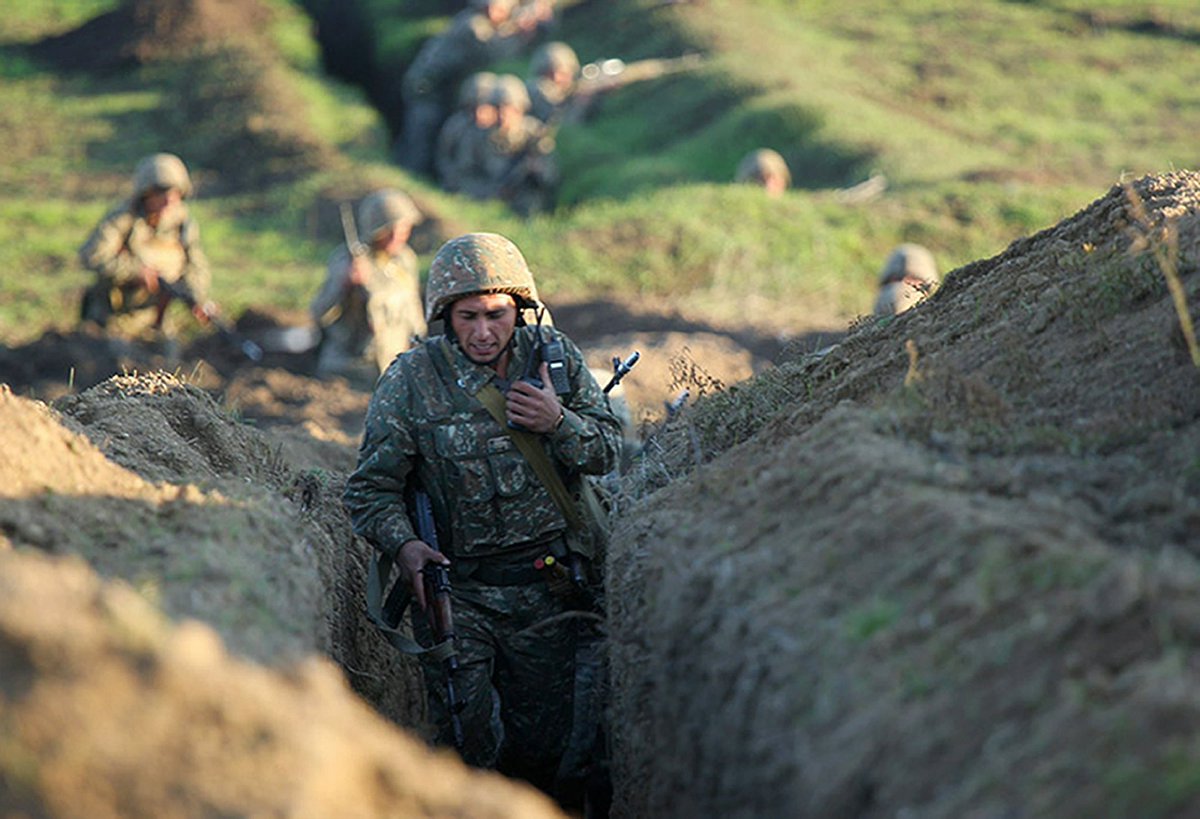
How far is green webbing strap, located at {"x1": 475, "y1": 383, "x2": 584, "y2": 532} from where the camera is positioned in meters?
6.08

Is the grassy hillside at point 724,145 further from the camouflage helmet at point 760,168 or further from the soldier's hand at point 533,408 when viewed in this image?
the soldier's hand at point 533,408

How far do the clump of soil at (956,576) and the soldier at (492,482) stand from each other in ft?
1.43

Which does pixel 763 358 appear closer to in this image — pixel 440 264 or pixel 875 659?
pixel 440 264

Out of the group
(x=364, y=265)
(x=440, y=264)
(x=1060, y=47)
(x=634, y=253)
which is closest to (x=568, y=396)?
(x=440, y=264)

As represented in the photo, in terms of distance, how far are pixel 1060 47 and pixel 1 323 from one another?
21.1 metres

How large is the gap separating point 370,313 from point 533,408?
24.2 ft

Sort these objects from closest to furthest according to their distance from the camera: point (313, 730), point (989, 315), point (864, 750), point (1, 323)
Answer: point (313, 730) → point (864, 750) → point (989, 315) → point (1, 323)

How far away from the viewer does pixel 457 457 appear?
20.1 feet

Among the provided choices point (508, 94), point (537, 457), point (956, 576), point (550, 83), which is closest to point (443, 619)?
point (537, 457)

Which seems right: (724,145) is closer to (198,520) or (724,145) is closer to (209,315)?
(209,315)

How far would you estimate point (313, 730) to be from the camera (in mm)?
3170

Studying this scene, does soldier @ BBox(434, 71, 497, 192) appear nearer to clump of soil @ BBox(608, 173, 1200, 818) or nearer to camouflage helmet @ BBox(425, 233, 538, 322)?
camouflage helmet @ BBox(425, 233, 538, 322)

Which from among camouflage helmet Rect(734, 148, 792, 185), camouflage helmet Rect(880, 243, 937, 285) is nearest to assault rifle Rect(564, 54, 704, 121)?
camouflage helmet Rect(734, 148, 792, 185)

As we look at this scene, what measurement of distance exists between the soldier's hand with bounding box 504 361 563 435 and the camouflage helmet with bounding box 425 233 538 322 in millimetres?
402
